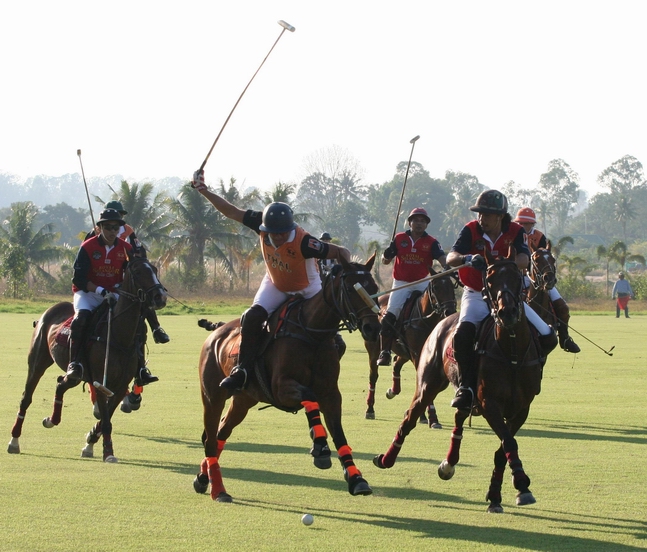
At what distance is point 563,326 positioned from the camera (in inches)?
555

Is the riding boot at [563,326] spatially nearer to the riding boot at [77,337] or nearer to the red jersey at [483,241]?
the red jersey at [483,241]

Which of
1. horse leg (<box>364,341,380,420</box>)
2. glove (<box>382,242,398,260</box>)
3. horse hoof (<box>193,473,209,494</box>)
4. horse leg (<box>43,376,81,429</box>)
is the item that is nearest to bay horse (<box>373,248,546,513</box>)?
horse hoof (<box>193,473,209,494</box>)

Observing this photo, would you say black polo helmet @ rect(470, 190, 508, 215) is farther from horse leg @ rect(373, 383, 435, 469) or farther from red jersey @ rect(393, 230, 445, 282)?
red jersey @ rect(393, 230, 445, 282)

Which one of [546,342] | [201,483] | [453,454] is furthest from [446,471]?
[201,483]

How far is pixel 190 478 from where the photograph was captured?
389 inches

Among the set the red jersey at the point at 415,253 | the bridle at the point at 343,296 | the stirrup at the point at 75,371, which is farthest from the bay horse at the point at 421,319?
the bridle at the point at 343,296

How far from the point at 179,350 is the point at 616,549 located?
2082 cm

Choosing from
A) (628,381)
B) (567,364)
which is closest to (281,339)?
(628,381)

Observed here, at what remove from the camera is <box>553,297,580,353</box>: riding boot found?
14.1 meters

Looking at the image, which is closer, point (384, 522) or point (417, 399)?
point (384, 522)

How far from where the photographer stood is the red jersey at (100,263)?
39.0 ft

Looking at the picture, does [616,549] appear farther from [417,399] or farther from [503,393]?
[417,399]

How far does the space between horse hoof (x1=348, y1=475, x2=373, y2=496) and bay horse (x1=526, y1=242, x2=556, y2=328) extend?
6442 mm

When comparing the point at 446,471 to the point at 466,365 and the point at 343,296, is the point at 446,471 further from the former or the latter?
the point at 343,296
